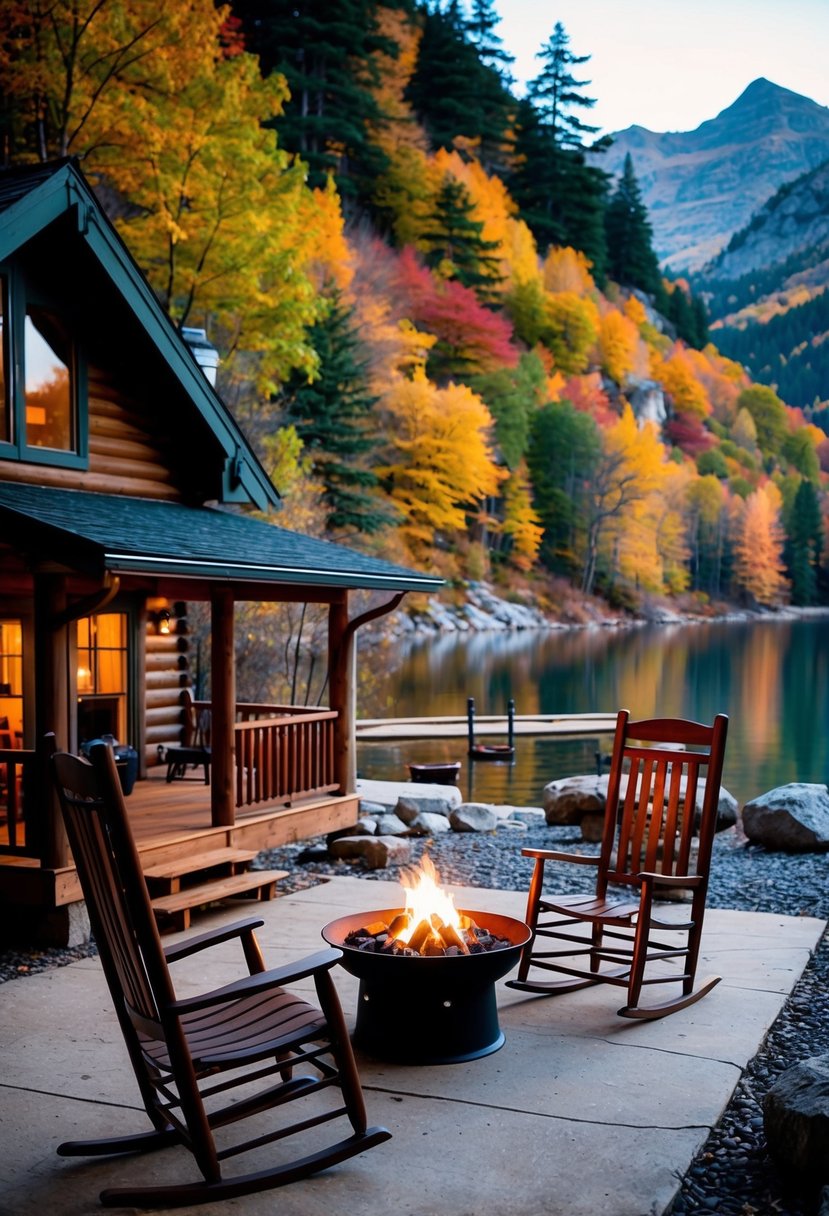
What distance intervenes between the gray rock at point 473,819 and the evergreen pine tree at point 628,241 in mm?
→ 86733

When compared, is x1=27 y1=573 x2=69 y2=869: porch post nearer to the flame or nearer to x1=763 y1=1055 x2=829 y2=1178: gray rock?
the flame

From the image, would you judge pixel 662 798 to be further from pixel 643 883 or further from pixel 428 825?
pixel 428 825

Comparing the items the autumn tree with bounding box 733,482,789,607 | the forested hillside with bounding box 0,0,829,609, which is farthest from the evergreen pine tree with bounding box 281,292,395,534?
the autumn tree with bounding box 733,482,789,607

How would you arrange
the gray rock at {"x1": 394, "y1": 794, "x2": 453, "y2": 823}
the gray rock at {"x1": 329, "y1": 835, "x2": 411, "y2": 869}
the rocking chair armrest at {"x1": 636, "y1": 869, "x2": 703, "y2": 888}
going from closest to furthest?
the rocking chair armrest at {"x1": 636, "y1": 869, "x2": 703, "y2": 888} → the gray rock at {"x1": 329, "y1": 835, "x2": 411, "y2": 869} → the gray rock at {"x1": 394, "y1": 794, "x2": 453, "y2": 823}

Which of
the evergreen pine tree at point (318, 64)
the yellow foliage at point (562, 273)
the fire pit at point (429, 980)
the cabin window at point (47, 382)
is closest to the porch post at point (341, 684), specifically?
the cabin window at point (47, 382)

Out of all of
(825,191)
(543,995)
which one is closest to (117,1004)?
(543,995)

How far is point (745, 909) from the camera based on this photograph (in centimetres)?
901

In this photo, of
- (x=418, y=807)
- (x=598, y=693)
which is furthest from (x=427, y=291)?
(x=418, y=807)

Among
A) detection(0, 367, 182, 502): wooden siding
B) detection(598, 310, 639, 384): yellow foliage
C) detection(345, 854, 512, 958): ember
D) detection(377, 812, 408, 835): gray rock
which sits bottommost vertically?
detection(377, 812, 408, 835): gray rock

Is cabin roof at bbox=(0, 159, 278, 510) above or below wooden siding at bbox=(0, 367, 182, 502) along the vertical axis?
above

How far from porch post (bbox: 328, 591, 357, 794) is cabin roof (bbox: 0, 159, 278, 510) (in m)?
1.49

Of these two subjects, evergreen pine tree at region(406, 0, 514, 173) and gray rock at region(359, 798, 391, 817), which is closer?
gray rock at region(359, 798, 391, 817)

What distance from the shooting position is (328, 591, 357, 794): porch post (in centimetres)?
1167

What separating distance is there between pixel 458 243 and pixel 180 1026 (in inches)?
2511
